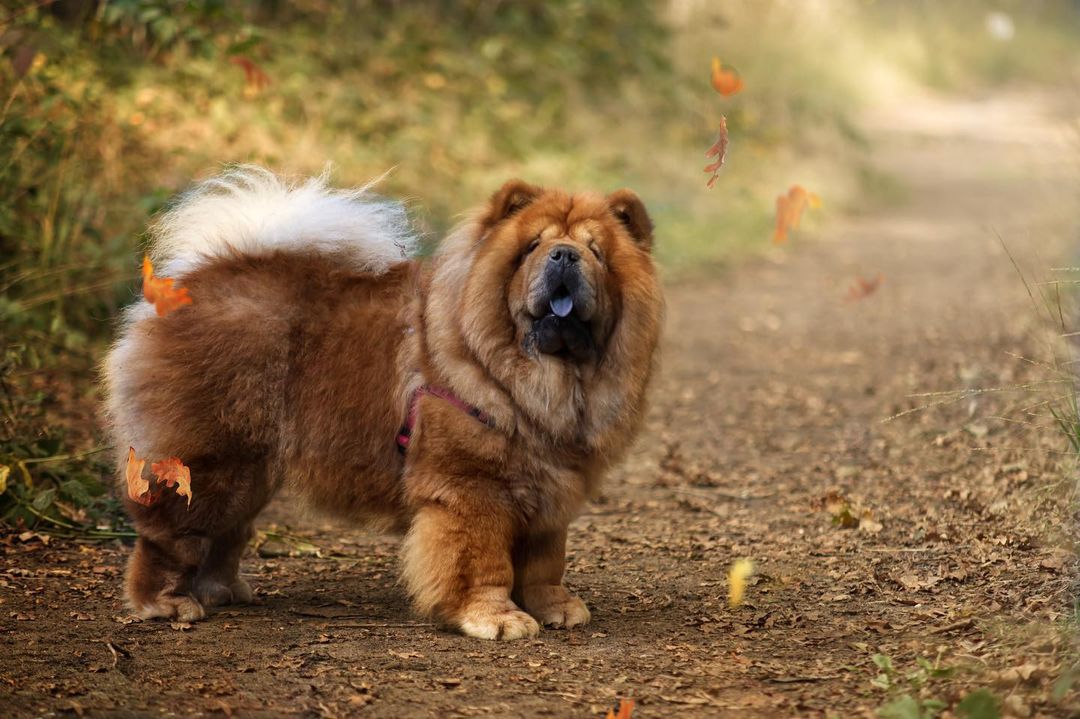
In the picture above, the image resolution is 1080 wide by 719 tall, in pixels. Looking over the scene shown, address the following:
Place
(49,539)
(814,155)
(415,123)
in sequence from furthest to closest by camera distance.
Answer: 1. (814,155)
2. (415,123)
3. (49,539)

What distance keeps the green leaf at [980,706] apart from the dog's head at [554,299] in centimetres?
153

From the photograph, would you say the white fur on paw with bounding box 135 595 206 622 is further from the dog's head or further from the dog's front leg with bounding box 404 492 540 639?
the dog's head

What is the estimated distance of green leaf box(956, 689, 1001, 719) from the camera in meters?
2.77

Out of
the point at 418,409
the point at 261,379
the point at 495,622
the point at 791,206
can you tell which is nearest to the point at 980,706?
the point at 495,622

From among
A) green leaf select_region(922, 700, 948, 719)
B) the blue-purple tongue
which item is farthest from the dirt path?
the blue-purple tongue

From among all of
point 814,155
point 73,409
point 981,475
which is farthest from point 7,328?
point 814,155

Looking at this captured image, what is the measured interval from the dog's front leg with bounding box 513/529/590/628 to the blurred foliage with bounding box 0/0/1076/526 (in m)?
1.71

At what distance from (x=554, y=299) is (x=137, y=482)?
1417 mm

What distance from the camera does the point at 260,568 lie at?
4.85 metres

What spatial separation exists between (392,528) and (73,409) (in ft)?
9.49

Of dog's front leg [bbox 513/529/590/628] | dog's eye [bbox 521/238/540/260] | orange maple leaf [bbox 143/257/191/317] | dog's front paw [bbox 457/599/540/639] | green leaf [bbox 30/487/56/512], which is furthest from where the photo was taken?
green leaf [bbox 30/487/56/512]

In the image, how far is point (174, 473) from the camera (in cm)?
380

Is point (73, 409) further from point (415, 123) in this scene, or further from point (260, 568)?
point (415, 123)

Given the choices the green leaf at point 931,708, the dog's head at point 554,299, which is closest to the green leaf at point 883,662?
the green leaf at point 931,708
